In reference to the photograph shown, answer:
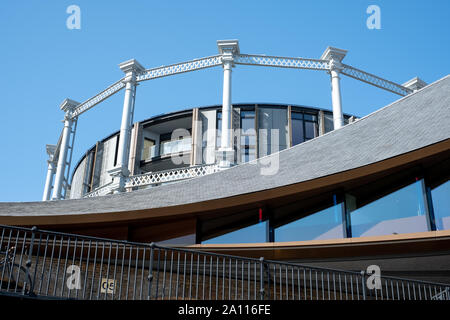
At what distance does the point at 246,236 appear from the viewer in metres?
13.0

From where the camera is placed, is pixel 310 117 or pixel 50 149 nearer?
pixel 310 117

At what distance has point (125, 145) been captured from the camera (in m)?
25.2

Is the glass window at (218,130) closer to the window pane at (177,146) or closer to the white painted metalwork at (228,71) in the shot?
the window pane at (177,146)

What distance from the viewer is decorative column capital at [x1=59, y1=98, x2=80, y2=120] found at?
32866 millimetres

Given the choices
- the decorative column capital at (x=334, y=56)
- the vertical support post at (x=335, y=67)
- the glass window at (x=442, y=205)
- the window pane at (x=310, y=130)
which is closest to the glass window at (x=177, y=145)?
the window pane at (x=310, y=130)

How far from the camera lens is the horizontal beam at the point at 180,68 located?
26.3 metres

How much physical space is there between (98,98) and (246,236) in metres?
20.9

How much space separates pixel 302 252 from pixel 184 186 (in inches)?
224

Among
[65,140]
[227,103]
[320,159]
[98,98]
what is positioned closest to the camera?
[320,159]

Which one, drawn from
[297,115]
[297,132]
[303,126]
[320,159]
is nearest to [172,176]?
[320,159]

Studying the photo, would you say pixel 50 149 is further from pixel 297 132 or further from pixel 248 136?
pixel 297 132

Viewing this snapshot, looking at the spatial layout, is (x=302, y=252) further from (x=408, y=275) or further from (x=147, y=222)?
(x=147, y=222)

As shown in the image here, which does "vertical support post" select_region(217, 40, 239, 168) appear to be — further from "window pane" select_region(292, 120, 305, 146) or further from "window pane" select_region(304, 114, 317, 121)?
"window pane" select_region(304, 114, 317, 121)
